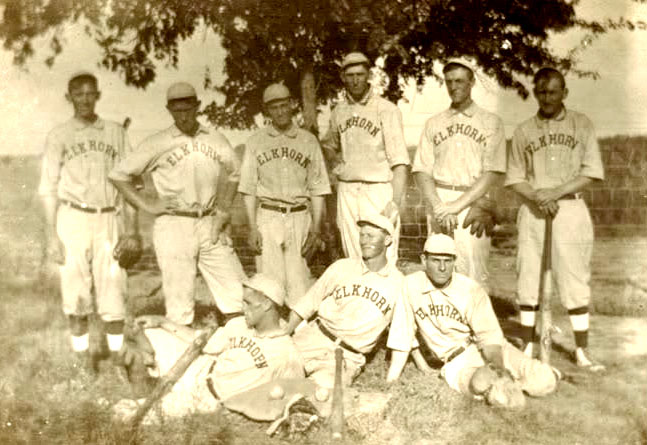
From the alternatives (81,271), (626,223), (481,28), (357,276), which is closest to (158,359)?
(81,271)

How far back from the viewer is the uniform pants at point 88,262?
5.45 metres

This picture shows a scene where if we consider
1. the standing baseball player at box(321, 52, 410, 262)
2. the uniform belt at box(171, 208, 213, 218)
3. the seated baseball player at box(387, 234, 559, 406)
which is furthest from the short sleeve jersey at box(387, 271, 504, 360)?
the uniform belt at box(171, 208, 213, 218)

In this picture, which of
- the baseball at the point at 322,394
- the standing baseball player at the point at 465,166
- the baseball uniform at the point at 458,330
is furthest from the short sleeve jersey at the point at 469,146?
the baseball at the point at 322,394

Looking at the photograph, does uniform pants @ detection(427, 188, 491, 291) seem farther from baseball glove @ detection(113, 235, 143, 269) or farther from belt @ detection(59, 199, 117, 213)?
belt @ detection(59, 199, 117, 213)

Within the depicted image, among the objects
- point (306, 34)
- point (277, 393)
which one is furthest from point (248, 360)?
point (306, 34)

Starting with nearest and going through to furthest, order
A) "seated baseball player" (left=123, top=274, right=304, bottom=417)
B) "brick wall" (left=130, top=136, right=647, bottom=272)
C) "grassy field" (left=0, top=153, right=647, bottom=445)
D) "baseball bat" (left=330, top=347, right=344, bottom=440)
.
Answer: "baseball bat" (left=330, top=347, right=344, bottom=440), "grassy field" (left=0, top=153, right=647, bottom=445), "seated baseball player" (left=123, top=274, right=304, bottom=417), "brick wall" (left=130, top=136, right=647, bottom=272)

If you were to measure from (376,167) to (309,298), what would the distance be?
3.62 ft

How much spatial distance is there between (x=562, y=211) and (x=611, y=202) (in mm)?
1481

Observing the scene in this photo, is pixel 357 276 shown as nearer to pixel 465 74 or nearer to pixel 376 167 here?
pixel 376 167

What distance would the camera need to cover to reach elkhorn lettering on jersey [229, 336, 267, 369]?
4734 millimetres

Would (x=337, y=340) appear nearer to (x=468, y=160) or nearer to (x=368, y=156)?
(x=368, y=156)

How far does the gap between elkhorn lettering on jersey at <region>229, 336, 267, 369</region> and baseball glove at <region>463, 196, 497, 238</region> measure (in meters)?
1.73

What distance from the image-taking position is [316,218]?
569cm

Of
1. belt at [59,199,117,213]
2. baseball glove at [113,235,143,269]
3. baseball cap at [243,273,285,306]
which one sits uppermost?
belt at [59,199,117,213]
